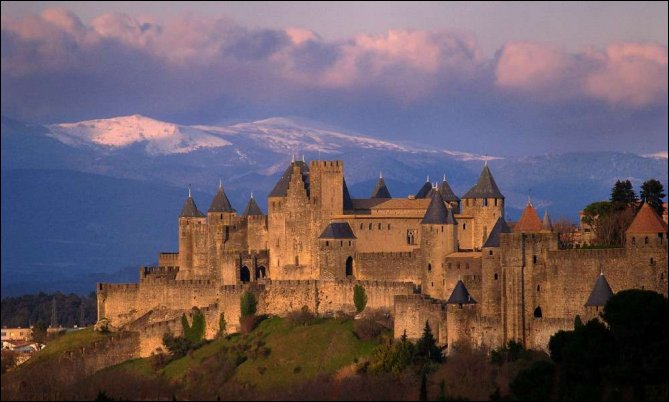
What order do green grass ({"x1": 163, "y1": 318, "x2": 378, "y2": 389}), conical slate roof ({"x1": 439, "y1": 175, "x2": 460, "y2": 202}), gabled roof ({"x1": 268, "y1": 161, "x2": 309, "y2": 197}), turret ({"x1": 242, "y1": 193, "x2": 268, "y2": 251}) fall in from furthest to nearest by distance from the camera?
turret ({"x1": 242, "y1": 193, "x2": 268, "y2": 251}) → conical slate roof ({"x1": 439, "y1": 175, "x2": 460, "y2": 202}) → gabled roof ({"x1": 268, "y1": 161, "x2": 309, "y2": 197}) → green grass ({"x1": 163, "y1": 318, "x2": 378, "y2": 389})

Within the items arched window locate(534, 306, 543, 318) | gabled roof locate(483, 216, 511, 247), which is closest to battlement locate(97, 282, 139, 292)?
gabled roof locate(483, 216, 511, 247)

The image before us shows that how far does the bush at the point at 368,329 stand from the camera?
75.3 m

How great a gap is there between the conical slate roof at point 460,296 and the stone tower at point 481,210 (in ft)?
24.8

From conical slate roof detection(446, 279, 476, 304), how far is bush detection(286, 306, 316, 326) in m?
9.54

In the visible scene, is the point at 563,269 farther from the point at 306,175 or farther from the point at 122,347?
the point at 122,347

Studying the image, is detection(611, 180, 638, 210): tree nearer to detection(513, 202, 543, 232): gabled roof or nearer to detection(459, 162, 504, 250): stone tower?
detection(459, 162, 504, 250): stone tower

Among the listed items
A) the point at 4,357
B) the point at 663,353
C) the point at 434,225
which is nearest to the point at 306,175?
the point at 434,225

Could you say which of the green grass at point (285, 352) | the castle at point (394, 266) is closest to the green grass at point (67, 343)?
the castle at point (394, 266)

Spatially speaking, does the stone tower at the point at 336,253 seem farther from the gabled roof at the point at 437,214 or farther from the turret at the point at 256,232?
the turret at the point at 256,232

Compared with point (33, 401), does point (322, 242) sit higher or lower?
higher

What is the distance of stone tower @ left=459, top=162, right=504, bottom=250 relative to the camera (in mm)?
79938

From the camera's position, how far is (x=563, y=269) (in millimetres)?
68812

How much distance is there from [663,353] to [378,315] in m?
17.9

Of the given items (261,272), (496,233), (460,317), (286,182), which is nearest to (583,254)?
(496,233)
